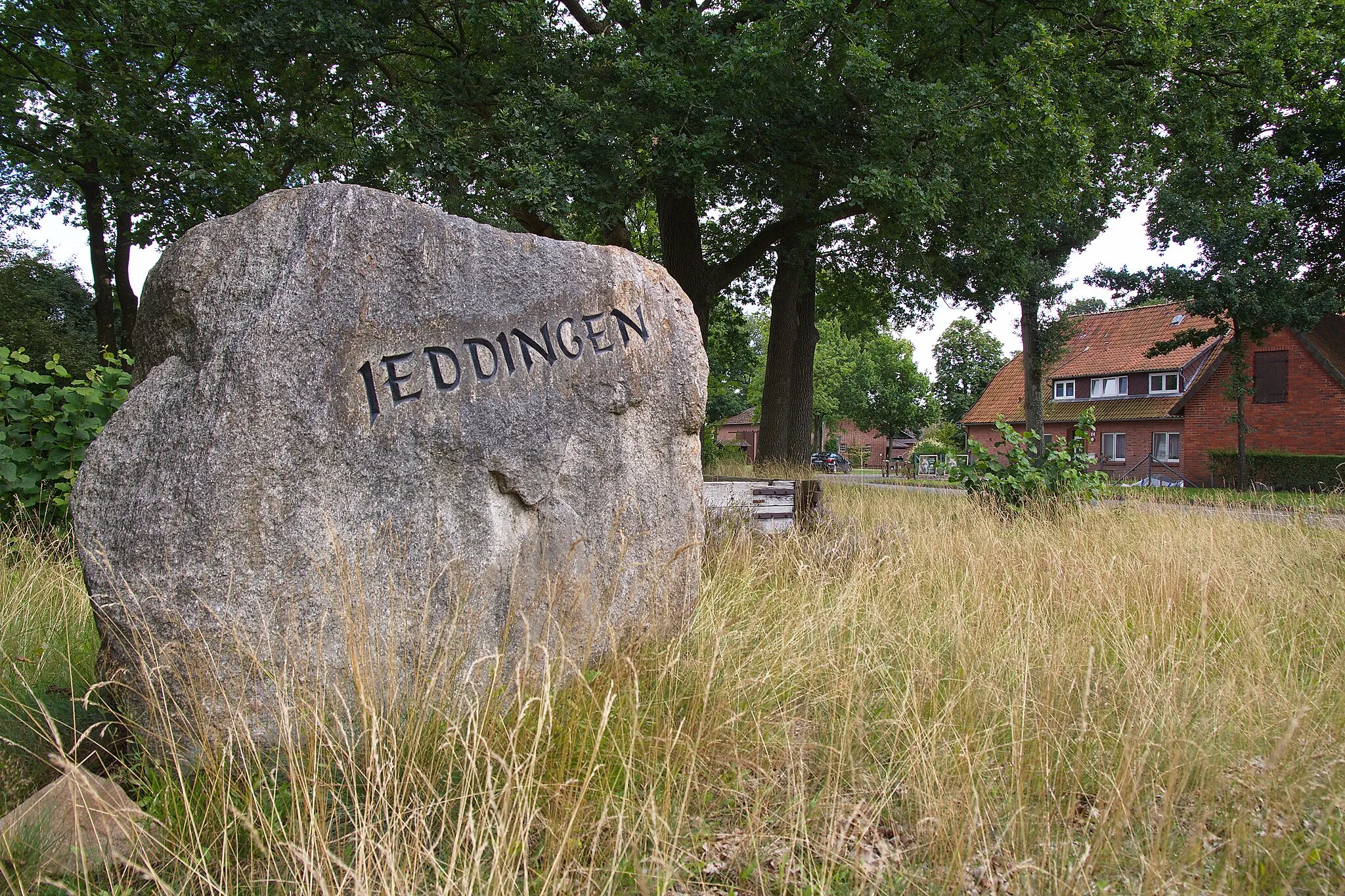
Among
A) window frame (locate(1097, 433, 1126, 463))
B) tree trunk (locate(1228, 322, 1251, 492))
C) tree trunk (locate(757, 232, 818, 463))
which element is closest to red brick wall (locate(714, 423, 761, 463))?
window frame (locate(1097, 433, 1126, 463))

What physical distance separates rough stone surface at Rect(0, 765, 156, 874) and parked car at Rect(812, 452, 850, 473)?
35.7 meters

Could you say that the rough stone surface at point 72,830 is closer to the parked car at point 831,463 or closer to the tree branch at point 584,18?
the tree branch at point 584,18

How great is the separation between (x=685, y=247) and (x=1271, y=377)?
21.0 m

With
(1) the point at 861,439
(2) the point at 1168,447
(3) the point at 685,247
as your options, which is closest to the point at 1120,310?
(2) the point at 1168,447

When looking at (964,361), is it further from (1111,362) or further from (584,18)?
(584,18)

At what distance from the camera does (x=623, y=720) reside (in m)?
2.84

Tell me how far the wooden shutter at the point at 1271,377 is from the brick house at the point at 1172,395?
0.08 feet

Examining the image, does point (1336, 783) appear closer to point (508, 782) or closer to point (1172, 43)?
point (508, 782)

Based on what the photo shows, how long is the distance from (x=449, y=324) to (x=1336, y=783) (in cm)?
349

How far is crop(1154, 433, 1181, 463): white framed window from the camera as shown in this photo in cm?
2875

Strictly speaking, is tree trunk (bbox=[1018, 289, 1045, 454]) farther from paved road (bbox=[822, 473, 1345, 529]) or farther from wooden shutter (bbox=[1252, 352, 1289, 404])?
paved road (bbox=[822, 473, 1345, 529])

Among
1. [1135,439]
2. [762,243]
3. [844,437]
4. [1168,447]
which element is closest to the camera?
[762,243]

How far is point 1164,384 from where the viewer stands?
3020 centimetres

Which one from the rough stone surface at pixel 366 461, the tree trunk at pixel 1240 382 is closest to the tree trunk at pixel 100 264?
the rough stone surface at pixel 366 461
